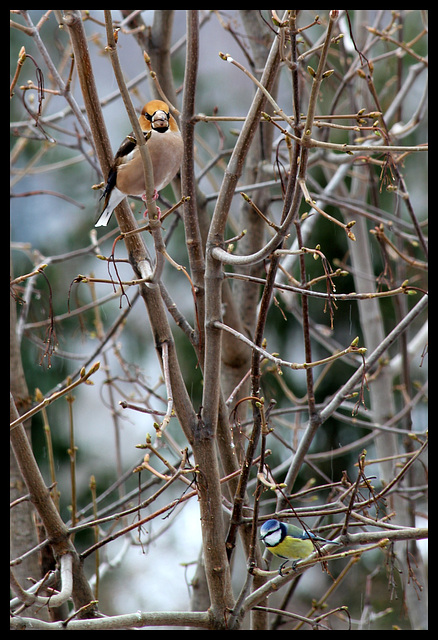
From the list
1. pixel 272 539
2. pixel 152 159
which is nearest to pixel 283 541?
pixel 272 539

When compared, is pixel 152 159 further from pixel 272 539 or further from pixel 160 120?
pixel 272 539

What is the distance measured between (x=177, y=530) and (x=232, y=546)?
9.73 feet

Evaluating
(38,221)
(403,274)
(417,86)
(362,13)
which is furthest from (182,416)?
(417,86)

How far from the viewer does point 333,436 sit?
12.2 feet

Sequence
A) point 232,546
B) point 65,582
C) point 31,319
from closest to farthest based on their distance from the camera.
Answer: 1. point 65,582
2. point 232,546
3. point 31,319

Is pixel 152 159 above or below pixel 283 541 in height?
above

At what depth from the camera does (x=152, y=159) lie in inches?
55.0

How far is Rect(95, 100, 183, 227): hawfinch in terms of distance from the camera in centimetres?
132

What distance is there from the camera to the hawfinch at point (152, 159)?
1.32 metres

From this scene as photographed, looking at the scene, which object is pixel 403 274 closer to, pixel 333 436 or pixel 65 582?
pixel 333 436

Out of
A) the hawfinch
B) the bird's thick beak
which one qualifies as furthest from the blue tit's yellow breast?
the bird's thick beak

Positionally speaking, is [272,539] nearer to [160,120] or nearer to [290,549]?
[290,549]

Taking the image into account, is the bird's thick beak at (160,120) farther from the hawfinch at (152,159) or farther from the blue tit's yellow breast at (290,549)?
the blue tit's yellow breast at (290,549)

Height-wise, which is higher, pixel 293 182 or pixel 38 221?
pixel 38 221
